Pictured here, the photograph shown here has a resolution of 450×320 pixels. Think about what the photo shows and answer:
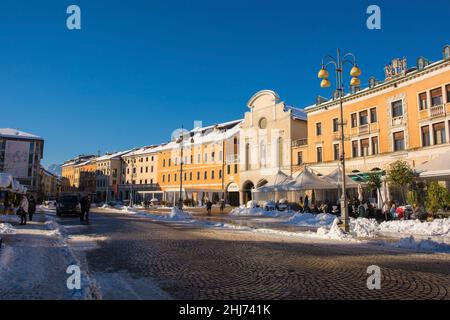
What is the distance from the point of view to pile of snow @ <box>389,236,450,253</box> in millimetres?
12070

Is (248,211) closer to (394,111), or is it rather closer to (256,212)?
Answer: (256,212)

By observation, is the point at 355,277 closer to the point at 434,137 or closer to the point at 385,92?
the point at 434,137

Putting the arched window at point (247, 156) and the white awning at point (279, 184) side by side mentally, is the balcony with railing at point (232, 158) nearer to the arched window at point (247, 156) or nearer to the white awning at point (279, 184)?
the arched window at point (247, 156)

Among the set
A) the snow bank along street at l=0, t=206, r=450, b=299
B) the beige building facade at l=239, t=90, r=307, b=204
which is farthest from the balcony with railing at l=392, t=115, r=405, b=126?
the snow bank along street at l=0, t=206, r=450, b=299

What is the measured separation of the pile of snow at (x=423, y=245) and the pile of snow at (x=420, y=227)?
12.9 feet

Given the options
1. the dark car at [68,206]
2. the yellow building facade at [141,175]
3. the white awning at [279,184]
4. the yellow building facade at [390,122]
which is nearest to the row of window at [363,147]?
the yellow building facade at [390,122]

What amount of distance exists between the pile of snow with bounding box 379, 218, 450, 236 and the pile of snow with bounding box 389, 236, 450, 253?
3.93 metres

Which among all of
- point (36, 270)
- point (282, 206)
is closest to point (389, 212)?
point (282, 206)

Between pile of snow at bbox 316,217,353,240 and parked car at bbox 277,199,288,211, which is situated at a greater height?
parked car at bbox 277,199,288,211

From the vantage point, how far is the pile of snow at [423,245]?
12.1 metres

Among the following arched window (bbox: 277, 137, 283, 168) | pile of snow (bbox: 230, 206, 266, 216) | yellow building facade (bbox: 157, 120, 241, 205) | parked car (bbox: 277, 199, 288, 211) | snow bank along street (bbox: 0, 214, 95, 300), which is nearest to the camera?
snow bank along street (bbox: 0, 214, 95, 300)

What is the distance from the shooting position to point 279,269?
850cm

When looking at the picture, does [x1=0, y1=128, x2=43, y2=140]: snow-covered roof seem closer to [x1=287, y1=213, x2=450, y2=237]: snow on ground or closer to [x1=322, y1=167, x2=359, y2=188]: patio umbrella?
[x1=322, y1=167, x2=359, y2=188]: patio umbrella
